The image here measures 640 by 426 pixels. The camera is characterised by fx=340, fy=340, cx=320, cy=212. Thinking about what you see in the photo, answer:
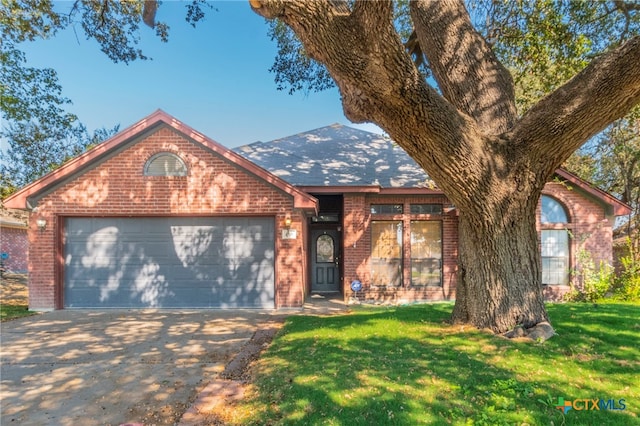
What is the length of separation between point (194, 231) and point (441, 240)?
23.6 ft

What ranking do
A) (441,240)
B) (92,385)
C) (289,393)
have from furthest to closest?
(441,240)
(92,385)
(289,393)

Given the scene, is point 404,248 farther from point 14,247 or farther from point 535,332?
point 14,247

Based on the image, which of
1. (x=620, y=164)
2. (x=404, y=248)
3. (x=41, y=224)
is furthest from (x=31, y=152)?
(x=620, y=164)

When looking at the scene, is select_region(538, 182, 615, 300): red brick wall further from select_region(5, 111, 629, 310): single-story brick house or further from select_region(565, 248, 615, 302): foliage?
select_region(5, 111, 629, 310): single-story brick house

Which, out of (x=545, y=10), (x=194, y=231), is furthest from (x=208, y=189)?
(x=545, y=10)

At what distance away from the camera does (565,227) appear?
10539 mm

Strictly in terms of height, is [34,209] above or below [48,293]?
above

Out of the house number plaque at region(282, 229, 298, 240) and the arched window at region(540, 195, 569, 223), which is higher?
the arched window at region(540, 195, 569, 223)

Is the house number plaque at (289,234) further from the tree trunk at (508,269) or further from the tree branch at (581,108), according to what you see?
the tree branch at (581,108)

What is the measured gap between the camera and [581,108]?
416 cm

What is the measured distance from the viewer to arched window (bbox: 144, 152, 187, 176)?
30.3 feet

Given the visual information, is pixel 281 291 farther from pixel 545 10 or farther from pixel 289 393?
pixel 545 10

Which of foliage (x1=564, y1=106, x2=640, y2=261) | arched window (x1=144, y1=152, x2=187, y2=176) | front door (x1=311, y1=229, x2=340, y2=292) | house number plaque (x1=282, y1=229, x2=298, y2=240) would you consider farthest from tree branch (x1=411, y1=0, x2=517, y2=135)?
front door (x1=311, y1=229, x2=340, y2=292)

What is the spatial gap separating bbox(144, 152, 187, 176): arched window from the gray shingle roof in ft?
9.14
